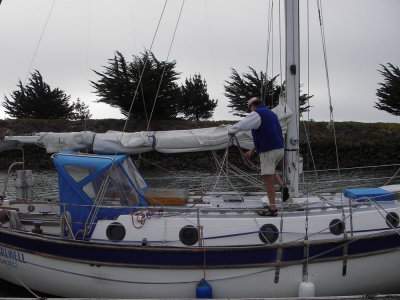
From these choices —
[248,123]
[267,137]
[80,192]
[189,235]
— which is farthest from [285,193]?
[80,192]

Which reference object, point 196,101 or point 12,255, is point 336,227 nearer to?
point 12,255

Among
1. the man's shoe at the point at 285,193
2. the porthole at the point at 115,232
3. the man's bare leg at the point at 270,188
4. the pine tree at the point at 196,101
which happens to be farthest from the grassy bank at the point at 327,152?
the porthole at the point at 115,232

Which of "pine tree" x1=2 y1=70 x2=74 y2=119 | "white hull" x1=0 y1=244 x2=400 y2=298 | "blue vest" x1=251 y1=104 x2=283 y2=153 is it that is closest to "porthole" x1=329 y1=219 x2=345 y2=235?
"white hull" x1=0 y1=244 x2=400 y2=298

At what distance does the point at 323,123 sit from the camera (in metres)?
24.8

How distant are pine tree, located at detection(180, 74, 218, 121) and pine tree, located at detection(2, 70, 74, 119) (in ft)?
38.0

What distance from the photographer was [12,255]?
5.77 metres

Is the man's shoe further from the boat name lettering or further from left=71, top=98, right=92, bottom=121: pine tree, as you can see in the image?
left=71, top=98, right=92, bottom=121: pine tree

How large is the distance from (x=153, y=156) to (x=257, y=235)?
17365 millimetres

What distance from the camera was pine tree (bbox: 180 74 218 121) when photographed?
104ft

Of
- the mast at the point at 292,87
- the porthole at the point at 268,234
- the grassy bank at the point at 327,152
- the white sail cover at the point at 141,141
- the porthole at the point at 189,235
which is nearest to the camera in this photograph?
the porthole at the point at 268,234

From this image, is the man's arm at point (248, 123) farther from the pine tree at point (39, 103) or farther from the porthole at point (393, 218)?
the pine tree at point (39, 103)

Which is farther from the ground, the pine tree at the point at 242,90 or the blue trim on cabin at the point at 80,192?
the pine tree at the point at 242,90

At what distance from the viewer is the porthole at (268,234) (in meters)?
5.19

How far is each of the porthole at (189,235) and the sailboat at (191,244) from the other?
15mm
